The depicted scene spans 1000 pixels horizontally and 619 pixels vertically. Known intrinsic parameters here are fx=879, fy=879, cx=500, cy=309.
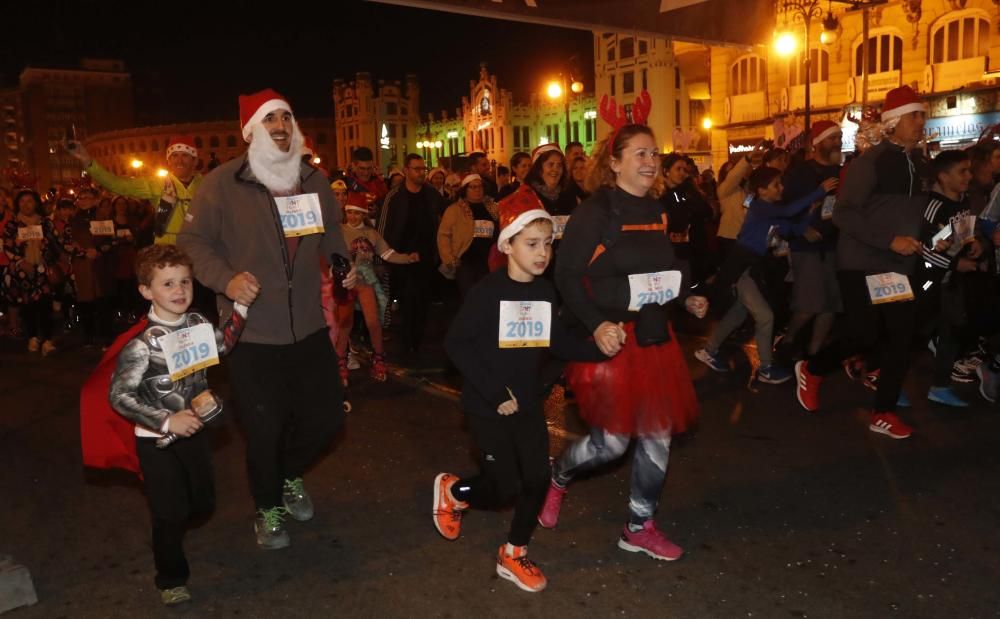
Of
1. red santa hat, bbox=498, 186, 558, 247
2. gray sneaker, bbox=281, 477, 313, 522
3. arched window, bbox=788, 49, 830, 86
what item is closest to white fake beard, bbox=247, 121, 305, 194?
red santa hat, bbox=498, 186, 558, 247

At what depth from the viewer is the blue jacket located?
7758 millimetres

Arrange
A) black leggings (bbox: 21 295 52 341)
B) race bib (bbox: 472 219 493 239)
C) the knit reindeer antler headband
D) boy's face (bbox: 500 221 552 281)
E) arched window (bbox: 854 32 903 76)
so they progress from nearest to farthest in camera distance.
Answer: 1. boy's face (bbox: 500 221 552 281)
2. the knit reindeer antler headband
3. race bib (bbox: 472 219 493 239)
4. black leggings (bbox: 21 295 52 341)
5. arched window (bbox: 854 32 903 76)

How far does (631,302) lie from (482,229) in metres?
5.12

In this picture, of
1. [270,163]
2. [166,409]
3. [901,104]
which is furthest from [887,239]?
[166,409]

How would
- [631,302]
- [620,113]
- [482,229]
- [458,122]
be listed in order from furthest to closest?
[458,122] < [482,229] < [620,113] < [631,302]

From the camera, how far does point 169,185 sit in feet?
21.1

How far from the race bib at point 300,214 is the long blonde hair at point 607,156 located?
1371mm

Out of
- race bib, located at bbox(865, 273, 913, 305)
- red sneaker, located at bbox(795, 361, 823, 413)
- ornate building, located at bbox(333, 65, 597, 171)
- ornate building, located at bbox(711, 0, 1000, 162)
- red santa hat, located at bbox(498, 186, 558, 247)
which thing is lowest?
red sneaker, located at bbox(795, 361, 823, 413)

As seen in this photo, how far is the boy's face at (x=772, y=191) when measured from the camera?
7.82m

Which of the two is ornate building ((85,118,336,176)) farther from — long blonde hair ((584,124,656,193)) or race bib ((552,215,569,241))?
long blonde hair ((584,124,656,193))

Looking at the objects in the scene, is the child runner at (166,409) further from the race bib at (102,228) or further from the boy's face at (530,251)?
the race bib at (102,228)

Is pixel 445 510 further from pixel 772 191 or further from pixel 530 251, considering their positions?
pixel 772 191

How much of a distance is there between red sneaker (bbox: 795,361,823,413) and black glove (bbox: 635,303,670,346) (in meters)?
3.20

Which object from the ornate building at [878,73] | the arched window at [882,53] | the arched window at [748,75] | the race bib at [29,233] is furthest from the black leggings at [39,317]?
the arched window at [748,75]
